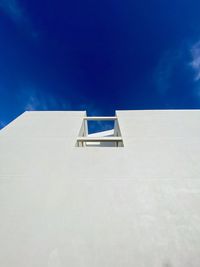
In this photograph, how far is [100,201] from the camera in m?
2.58

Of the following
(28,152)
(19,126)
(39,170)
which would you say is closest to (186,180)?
(39,170)

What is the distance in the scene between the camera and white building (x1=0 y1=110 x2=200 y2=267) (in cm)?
193

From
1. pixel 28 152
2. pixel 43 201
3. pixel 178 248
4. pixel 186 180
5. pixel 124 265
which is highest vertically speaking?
pixel 28 152

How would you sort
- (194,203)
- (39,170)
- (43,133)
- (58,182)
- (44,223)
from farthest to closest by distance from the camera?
(43,133) → (39,170) → (58,182) → (194,203) → (44,223)

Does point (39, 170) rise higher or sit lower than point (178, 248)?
higher

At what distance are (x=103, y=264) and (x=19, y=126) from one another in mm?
5357

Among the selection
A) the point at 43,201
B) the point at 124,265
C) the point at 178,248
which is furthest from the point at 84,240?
the point at 178,248

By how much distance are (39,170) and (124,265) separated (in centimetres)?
259

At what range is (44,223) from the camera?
88.5 inches

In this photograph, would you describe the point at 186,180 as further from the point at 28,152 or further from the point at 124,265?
the point at 28,152

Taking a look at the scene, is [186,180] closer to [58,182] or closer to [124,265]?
[124,265]

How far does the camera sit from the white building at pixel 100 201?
193 centimetres

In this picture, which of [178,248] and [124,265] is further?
[178,248]

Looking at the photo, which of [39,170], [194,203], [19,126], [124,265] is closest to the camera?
[124,265]
